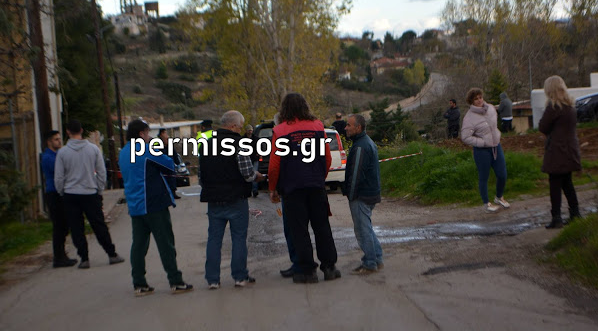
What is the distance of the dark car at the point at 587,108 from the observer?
23.5 metres

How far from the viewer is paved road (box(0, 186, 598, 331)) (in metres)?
5.48

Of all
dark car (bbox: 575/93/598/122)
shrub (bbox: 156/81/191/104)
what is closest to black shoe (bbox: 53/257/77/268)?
dark car (bbox: 575/93/598/122)

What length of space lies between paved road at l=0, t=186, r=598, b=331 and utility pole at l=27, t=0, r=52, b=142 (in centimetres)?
→ 668

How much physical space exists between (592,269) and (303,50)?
30.8m

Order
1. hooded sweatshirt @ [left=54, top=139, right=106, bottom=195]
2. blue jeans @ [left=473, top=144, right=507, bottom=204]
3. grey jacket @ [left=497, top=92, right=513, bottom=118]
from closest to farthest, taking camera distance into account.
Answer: hooded sweatshirt @ [left=54, top=139, right=106, bottom=195]
blue jeans @ [left=473, top=144, right=507, bottom=204]
grey jacket @ [left=497, top=92, right=513, bottom=118]

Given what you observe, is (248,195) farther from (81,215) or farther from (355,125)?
(81,215)

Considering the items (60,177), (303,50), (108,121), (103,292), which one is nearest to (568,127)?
(103,292)

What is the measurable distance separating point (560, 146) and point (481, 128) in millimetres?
1938

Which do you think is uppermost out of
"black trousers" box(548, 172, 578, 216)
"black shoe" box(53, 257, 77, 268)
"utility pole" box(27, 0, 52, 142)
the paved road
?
"utility pole" box(27, 0, 52, 142)

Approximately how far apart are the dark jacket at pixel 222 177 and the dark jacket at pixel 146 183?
1.32 feet

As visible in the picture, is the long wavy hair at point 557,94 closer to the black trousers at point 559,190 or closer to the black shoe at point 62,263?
the black trousers at point 559,190

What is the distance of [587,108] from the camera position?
78.5ft

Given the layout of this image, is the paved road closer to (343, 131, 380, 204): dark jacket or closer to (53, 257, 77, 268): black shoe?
(53, 257, 77, 268): black shoe

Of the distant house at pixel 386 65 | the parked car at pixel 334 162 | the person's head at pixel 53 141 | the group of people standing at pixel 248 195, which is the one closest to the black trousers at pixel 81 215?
the person's head at pixel 53 141
